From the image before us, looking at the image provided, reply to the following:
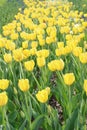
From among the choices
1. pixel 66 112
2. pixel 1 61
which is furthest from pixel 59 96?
pixel 1 61

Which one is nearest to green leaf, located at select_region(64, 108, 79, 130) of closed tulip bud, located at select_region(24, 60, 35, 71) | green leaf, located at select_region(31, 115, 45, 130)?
green leaf, located at select_region(31, 115, 45, 130)

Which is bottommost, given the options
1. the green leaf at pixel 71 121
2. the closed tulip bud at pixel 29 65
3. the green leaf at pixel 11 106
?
the green leaf at pixel 71 121

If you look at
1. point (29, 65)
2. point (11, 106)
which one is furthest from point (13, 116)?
point (29, 65)

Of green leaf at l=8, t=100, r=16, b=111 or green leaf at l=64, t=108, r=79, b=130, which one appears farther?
green leaf at l=8, t=100, r=16, b=111

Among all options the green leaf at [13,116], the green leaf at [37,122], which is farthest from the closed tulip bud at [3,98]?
the green leaf at [13,116]

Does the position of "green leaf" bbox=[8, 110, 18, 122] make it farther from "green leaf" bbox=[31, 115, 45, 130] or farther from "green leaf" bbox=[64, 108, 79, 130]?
"green leaf" bbox=[64, 108, 79, 130]

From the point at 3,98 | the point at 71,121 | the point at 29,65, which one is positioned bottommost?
the point at 71,121

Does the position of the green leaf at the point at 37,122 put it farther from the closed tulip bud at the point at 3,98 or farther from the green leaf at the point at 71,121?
the closed tulip bud at the point at 3,98

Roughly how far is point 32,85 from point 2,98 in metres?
1.43

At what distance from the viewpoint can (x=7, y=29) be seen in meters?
5.45

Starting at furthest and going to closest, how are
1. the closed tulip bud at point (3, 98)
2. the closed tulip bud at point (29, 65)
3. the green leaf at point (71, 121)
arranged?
the closed tulip bud at point (29, 65) < the green leaf at point (71, 121) < the closed tulip bud at point (3, 98)

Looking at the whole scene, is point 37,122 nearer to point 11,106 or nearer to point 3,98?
point 3,98

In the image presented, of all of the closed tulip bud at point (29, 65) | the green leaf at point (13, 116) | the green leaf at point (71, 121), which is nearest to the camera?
the green leaf at point (71, 121)

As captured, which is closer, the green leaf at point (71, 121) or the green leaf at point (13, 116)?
the green leaf at point (71, 121)
